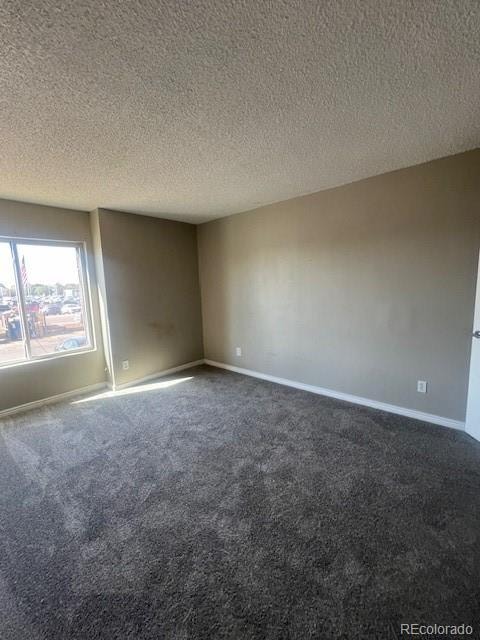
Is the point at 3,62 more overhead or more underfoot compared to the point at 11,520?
more overhead

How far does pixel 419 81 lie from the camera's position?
1.45 metres

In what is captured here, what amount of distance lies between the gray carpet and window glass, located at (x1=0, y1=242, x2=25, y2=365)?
2.94 feet

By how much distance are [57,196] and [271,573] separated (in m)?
3.68

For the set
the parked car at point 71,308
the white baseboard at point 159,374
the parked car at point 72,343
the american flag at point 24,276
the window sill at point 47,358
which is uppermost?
the american flag at point 24,276

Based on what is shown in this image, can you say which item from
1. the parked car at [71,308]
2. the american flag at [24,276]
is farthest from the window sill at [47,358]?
the american flag at [24,276]

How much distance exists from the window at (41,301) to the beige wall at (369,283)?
209cm

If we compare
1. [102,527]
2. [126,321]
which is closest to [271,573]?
[102,527]

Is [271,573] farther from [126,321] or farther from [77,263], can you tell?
[77,263]

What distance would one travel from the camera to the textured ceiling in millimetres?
1073

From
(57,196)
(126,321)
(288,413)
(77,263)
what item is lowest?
(288,413)

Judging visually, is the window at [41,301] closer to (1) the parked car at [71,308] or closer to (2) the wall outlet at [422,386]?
(1) the parked car at [71,308]

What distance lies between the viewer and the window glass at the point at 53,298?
332 cm

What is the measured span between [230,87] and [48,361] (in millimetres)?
3479

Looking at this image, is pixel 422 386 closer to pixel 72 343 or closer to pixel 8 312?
pixel 72 343
